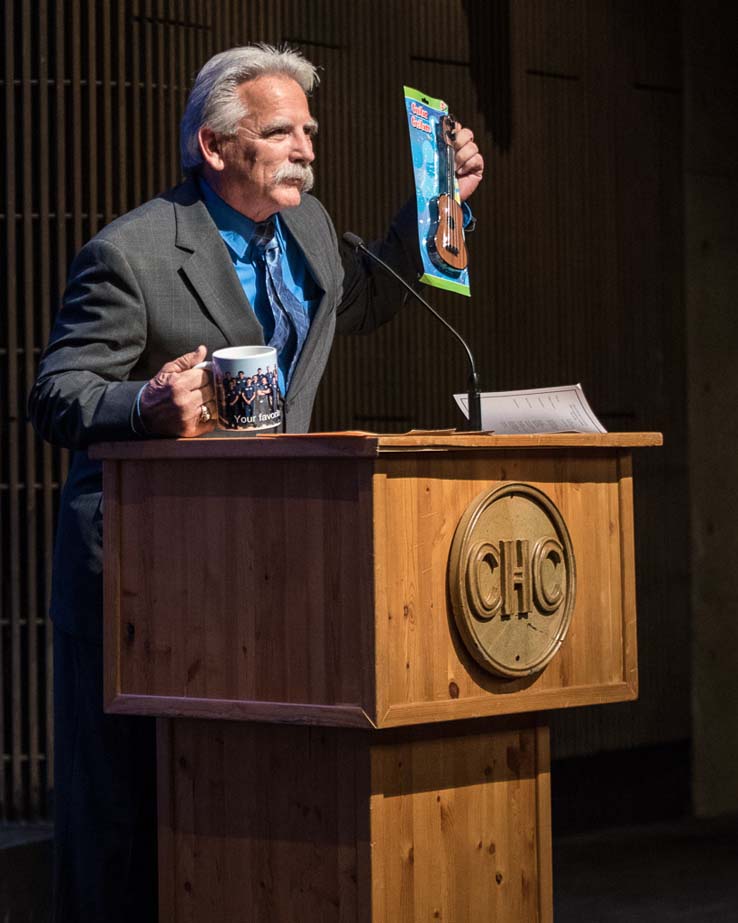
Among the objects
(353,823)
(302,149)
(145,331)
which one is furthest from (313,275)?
(353,823)

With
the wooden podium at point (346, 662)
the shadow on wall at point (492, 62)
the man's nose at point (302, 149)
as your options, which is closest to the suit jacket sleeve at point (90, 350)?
the wooden podium at point (346, 662)

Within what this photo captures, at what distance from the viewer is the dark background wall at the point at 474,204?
4.24 meters

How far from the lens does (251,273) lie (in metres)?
2.73

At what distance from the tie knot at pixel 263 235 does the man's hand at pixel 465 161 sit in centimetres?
35

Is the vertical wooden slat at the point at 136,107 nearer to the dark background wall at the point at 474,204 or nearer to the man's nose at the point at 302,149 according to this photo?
the dark background wall at the point at 474,204

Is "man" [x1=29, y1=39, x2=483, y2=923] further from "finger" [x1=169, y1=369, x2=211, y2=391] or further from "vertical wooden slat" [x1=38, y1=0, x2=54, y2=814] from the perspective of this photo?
"vertical wooden slat" [x1=38, y1=0, x2=54, y2=814]

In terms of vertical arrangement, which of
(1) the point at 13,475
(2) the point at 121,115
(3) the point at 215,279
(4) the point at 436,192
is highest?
(2) the point at 121,115

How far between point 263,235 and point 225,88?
0.26m

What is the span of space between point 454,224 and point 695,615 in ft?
10.7

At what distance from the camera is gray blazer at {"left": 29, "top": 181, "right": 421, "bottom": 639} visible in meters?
2.51

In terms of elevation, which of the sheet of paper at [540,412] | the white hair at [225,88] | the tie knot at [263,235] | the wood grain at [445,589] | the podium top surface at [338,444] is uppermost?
the white hair at [225,88]

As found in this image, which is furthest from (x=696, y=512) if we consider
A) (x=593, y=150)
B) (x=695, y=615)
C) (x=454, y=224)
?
(x=454, y=224)

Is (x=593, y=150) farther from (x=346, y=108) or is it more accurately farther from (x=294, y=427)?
(x=294, y=427)

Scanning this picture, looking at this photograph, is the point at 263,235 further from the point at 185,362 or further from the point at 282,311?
the point at 185,362
